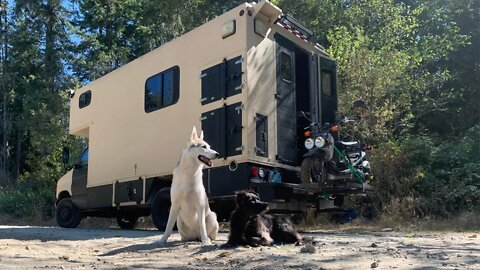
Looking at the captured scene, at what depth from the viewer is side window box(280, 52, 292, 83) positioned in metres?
9.39

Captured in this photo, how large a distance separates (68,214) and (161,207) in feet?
12.7

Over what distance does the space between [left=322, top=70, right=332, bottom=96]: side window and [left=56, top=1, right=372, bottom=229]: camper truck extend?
1.2 inches

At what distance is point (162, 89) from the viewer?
10258mm

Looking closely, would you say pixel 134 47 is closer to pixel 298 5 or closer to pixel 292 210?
pixel 298 5

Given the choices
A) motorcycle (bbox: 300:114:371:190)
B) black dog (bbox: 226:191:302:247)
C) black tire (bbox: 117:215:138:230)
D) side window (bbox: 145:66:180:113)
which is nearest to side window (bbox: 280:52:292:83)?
motorcycle (bbox: 300:114:371:190)

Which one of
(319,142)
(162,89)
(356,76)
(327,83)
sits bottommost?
(319,142)

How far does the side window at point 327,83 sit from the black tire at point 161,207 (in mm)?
3779

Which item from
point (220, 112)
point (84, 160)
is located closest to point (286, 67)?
point (220, 112)

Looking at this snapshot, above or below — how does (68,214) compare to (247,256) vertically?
above

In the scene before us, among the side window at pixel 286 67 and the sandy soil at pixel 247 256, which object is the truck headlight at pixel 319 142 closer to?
the side window at pixel 286 67

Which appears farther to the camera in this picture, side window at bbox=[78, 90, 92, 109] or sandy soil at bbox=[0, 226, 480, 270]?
side window at bbox=[78, 90, 92, 109]

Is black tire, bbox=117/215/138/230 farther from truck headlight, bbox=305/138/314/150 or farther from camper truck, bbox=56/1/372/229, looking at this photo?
truck headlight, bbox=305/138/314/150

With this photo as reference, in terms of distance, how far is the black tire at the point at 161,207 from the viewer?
380 inches

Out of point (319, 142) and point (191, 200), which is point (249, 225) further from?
point (319, 142)
